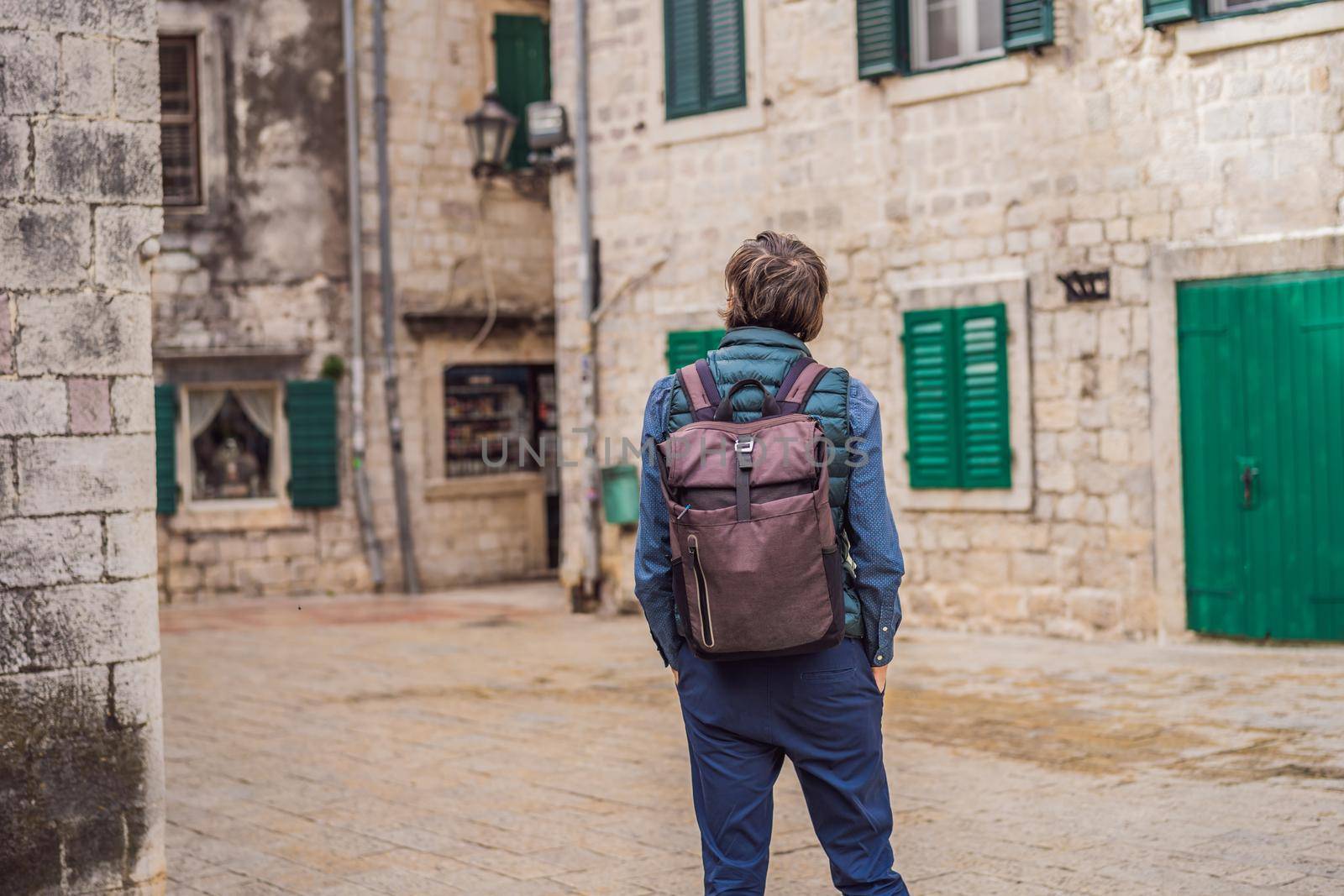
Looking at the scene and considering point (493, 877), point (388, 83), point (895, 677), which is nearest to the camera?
point (493, 877)

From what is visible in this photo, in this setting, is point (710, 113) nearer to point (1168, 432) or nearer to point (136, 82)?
point (1168, 432)

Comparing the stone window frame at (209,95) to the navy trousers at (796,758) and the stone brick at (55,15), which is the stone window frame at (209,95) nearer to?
the stone brick at (55,15)

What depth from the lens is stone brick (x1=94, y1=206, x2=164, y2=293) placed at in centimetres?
507

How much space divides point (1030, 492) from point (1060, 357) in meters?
0.92

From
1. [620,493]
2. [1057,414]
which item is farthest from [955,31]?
[620,493]

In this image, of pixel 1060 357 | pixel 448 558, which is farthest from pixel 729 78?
pixel 448 558

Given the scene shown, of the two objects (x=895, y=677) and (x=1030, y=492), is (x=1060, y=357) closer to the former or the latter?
(x=1030, y=492)

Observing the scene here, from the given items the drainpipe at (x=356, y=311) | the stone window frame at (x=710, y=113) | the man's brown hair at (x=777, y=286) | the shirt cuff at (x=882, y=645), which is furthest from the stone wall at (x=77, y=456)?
the drainpipe at (x=356, y=311)

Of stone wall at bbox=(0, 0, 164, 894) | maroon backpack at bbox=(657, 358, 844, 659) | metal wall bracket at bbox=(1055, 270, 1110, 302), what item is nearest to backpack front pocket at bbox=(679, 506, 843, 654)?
maroon backpack at bbox=(657, 358, 844, 659)

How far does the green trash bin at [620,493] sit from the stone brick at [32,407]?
29.0 feet

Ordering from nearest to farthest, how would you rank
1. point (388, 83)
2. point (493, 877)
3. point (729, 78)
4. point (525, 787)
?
point (493, 877)
point (525, 787)
point (729, 78)
point (388, 83)

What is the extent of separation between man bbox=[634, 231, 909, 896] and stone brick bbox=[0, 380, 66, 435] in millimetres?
2184

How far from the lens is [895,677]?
9.78 m

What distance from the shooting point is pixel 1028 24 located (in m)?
11.0
